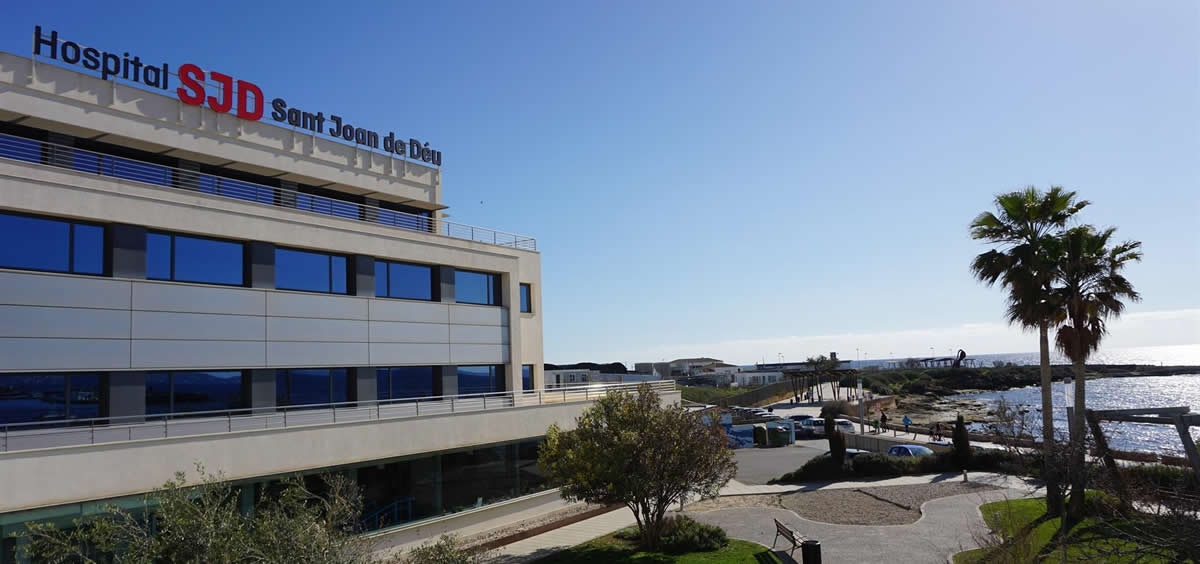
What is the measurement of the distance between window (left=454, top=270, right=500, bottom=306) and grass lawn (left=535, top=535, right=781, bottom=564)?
1270cm

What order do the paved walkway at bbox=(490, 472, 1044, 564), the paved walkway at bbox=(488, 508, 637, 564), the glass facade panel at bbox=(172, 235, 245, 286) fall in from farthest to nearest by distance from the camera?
the paved walkway at bbox=(488, 508, 637, 564)
the glass facade panel at bbox=(172, 235, 245, 286)
the paved walkway at bbox=(490, 472, 1044, 564)

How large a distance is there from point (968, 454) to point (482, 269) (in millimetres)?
23506

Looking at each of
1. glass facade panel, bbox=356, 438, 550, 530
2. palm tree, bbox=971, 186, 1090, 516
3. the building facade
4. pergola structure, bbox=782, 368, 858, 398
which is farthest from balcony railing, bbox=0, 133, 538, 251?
pergola structure, bbox=782, 368, 858, 398

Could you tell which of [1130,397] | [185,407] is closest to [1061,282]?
[185,407]

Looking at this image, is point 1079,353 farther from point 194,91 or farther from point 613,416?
point 194,91

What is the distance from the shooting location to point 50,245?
20.8 metres

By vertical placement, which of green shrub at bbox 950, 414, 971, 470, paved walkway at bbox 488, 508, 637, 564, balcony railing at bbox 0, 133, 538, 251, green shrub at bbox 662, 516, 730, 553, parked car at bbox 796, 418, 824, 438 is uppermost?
balcony railing at bbox 0, 133, 538, 251

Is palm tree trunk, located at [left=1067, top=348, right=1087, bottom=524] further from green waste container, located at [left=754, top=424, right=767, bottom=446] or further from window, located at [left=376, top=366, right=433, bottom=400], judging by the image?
green waste container, located at [left=754, top=424, right=767, bottom=446]

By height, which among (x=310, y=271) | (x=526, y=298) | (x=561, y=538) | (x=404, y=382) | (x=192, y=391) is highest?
(x=310, y=271)

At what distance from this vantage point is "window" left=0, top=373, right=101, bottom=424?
19.8 m

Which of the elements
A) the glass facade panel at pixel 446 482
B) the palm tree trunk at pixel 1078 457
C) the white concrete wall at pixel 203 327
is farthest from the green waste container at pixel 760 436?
the palm tree trunk at pixel 1078 457

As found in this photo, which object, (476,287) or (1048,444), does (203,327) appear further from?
(1048,444)

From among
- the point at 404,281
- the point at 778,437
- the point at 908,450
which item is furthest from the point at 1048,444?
the point at 778,437

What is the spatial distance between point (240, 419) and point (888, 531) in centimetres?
1969
